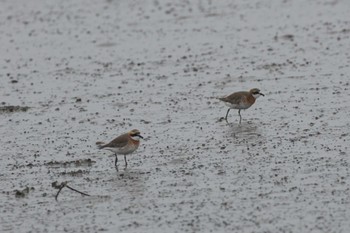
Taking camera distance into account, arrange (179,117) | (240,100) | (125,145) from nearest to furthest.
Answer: (125,145)
(240,100)
(179,117)

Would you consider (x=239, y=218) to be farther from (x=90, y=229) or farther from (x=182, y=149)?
(x=182, y=149)

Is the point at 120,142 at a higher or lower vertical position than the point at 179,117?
higher

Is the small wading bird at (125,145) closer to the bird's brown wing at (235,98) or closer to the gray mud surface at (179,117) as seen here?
the gray mud surface at (179,117)

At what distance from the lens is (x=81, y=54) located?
95.3 ft

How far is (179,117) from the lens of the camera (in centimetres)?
2092

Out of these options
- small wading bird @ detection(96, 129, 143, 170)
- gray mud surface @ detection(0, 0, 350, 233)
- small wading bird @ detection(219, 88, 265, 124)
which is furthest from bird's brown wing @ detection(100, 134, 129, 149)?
small wading bird @ detection(219, 88, 265, 124)

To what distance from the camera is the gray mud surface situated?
576 inches

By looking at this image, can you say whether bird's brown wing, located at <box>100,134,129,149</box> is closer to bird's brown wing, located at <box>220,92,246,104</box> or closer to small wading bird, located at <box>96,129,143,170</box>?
small wading bird, located at <box>96,129,143,170</box>

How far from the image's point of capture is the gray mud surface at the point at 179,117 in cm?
1463

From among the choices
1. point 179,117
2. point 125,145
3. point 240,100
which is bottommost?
point 179,117

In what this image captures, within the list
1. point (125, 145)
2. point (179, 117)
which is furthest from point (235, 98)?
point (125, 145)

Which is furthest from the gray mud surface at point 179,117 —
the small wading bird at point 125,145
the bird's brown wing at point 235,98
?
the bird's brown wing at point 235,98

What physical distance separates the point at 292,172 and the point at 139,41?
14926 mm

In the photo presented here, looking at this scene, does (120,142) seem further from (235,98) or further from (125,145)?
(235,98)
